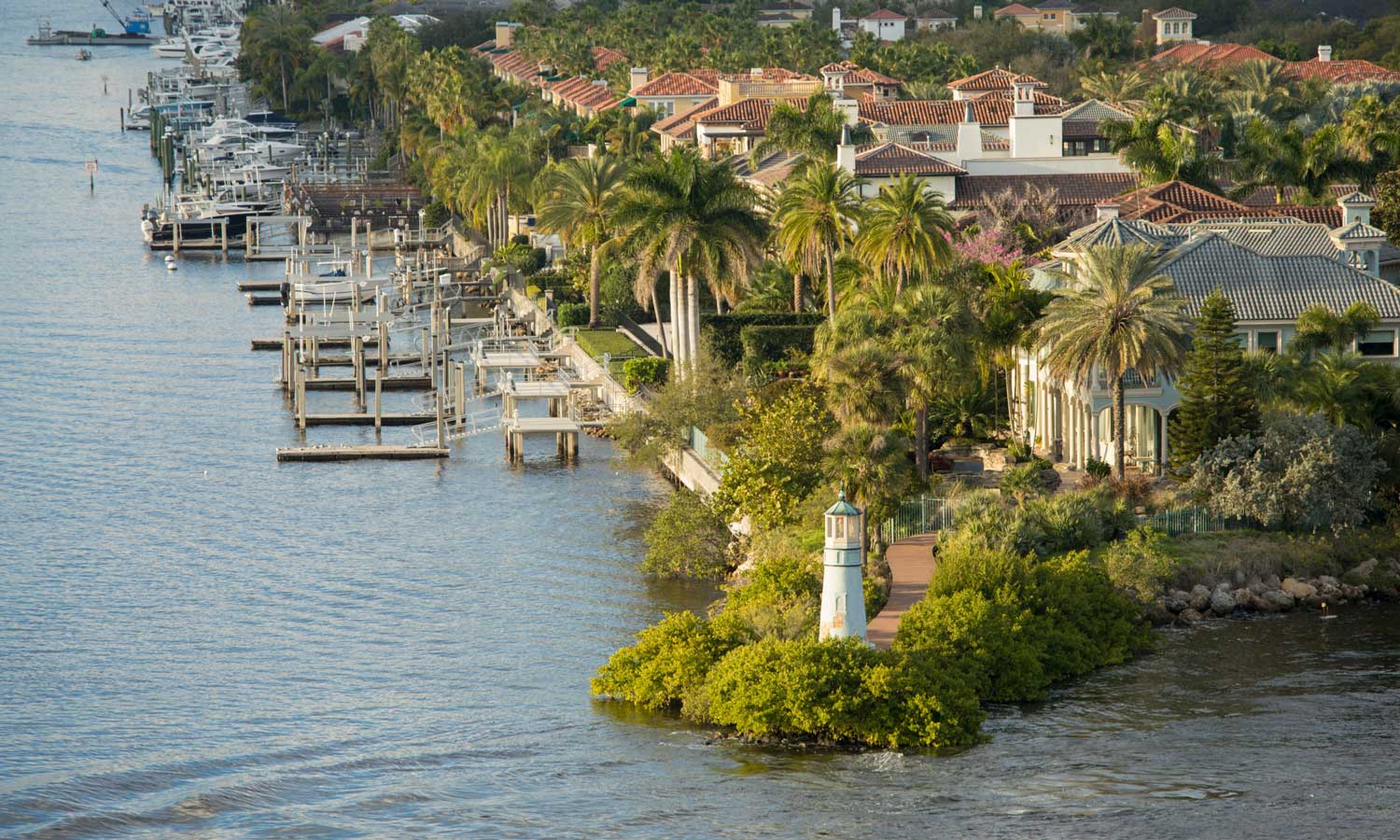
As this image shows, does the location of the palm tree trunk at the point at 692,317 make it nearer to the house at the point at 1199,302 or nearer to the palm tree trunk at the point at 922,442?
the house at the point at 1199,302

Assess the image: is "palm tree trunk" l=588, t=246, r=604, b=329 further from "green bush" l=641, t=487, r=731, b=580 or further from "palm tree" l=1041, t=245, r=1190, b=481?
"palm tree" l=1041, t=245, r=1190, b=481

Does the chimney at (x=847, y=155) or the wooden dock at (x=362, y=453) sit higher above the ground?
the chimney at (x=847, y=155)

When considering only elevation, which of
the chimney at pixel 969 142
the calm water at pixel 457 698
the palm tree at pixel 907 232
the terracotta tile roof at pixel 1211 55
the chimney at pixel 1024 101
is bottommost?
the calm water at pixel 457 698

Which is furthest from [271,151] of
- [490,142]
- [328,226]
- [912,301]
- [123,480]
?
[912,301]

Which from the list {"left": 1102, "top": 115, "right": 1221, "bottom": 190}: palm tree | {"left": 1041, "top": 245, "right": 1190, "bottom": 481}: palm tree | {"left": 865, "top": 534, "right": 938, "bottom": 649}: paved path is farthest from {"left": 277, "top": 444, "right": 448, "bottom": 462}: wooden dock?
{"left": 1102, "top": 115, "right": 1221, "bottom": 190}: palm tree

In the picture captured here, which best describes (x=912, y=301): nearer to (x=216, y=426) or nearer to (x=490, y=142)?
(x=216, y=426)

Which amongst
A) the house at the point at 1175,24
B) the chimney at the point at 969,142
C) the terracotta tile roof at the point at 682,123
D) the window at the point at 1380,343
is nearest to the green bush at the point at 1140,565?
the window at the point at 1380,343
